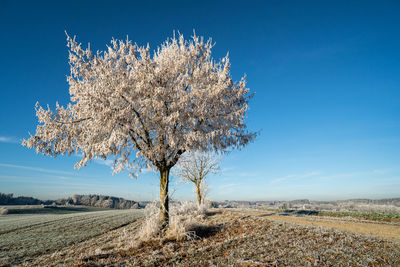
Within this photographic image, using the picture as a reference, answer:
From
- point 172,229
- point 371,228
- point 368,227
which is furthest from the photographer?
point 368,227

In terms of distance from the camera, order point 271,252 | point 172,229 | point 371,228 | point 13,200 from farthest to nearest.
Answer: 1. point 13,200
2. point 371,228
3. point 172,229
4. point 271,252

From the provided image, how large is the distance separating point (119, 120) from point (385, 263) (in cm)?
1043

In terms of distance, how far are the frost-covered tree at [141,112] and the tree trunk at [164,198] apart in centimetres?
5

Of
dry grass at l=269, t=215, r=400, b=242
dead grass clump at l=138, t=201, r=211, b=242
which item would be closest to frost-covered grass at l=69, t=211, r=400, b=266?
dead grass clump at l=138, t=201, r=211, b=242

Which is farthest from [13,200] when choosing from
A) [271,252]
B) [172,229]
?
[271,252]

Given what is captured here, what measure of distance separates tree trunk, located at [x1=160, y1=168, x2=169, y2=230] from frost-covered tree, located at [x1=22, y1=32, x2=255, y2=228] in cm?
5

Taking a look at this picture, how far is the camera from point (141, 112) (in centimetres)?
1041

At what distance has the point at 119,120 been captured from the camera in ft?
33.1

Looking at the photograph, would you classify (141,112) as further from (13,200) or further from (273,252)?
(13,200)

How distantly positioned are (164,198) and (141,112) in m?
4.67

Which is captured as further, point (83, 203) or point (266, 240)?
point (83, 203)

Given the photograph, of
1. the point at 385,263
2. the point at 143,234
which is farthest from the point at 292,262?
the point at 143,234

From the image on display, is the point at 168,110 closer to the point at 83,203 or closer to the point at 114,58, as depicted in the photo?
the point at 114,58

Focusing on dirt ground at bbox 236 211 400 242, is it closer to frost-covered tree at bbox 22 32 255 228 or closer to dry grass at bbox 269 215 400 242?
dry grass at bbox 269 215 400 242
